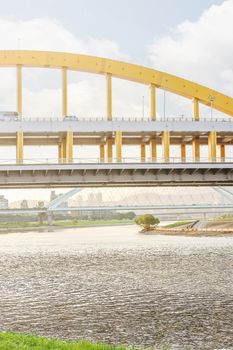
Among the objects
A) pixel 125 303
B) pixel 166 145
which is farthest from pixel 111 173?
pixel 125 303

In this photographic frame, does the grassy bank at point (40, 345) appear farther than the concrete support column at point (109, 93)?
No

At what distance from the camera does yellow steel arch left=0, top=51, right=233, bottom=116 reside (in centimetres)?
5491

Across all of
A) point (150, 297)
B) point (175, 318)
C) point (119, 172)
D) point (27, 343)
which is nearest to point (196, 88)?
point (119, 172)

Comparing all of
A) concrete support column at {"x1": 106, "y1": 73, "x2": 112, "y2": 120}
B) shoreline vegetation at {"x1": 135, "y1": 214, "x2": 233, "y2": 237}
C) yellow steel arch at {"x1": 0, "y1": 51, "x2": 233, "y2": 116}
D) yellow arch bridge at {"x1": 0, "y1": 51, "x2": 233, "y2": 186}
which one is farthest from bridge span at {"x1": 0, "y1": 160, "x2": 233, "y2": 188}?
shoreline vegetation at {"x1": 135, "y1": 214, "x2": 233, "y2": 237}

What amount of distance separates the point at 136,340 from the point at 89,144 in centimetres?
3907

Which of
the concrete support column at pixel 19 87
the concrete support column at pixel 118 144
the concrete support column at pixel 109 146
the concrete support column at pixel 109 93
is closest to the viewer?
the concrete support column at pixel 118 144

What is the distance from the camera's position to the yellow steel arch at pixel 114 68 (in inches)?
2162

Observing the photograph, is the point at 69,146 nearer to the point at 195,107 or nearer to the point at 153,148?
the point at 153,148

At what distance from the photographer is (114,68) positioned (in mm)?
55781

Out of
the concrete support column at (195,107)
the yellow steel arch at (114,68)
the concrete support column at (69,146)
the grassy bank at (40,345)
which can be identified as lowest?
the grassy bank at (40,345)

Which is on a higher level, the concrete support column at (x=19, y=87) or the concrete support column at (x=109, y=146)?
the concrete support column at (x=19, y=87)

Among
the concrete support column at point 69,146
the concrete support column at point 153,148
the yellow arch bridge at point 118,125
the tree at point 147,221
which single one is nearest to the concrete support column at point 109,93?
the yellow arch bridge at point 118,125

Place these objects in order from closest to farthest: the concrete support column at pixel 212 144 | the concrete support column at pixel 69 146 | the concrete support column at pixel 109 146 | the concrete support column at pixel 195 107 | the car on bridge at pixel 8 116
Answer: the concrete support column at pixel 69 146
the car on bridge at pixel 8 116
the concrete support column at pixel 212 144
the concrete support column at pixel 109 146
the concrete support column at pixel 195 107

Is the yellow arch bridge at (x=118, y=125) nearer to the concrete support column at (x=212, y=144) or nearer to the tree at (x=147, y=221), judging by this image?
the concrete support column at (x=212, y=144)
